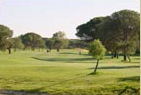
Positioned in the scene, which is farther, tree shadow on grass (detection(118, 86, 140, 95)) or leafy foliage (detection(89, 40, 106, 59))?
leafy foliage (detection(89, 40, 106, 59))

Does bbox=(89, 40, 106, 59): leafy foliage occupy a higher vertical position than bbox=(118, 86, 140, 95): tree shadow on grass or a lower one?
higher

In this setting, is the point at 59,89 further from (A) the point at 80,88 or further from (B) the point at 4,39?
(B) the point at 4,39

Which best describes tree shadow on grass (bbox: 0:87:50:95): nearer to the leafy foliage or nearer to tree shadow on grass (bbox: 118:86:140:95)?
tree shadow on grass (bbox: 118:86:140:95)

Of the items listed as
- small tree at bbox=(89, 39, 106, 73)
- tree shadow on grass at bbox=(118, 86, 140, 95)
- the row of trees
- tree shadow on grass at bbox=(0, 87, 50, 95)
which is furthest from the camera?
the row of trees

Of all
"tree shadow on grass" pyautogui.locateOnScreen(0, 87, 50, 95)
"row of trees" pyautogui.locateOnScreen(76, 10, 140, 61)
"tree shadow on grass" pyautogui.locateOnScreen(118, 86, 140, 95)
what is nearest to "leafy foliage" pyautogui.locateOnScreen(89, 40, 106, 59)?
"tree shadow on grass" pyautogui.locateOnScreen(0, 87, 50, 95)

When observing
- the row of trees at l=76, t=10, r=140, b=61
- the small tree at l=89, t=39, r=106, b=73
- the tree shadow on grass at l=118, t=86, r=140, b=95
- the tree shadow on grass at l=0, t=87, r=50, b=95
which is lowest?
the tree shadow on grass at l=0, t=87, r=50, b=95

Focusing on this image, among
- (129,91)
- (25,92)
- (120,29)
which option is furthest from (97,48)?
(120,29)

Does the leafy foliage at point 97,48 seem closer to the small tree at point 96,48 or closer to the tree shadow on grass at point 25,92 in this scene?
the small tree at point 96,48

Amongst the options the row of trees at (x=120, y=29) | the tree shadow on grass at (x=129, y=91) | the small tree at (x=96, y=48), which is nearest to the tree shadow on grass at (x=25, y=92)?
the tree shadow on grass at (x=129, y=91)

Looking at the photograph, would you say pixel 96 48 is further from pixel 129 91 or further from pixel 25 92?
pixel 129 91

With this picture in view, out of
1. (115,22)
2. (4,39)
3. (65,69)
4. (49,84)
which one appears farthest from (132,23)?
(49,84)

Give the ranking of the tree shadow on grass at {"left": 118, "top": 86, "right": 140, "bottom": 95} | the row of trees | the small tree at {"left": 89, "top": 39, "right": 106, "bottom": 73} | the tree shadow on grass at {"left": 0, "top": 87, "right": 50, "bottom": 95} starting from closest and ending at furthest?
the tree shadow on grass at {"left": 118, "top": 86, "right": 140, "bottom": 95} < the tree shadow on grass at {"left": 0, "top": 87, "right": 50, "bottom": 95} < the small tree at {"left": 89, "top": 39, "right": 106, "bottom": 73} < the row of trees

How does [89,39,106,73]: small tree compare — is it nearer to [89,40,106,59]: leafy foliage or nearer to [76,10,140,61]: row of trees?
[89,40,106,59]: leafy foliage

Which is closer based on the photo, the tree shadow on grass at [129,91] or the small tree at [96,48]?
the tree shadow on grass at [129,91]
